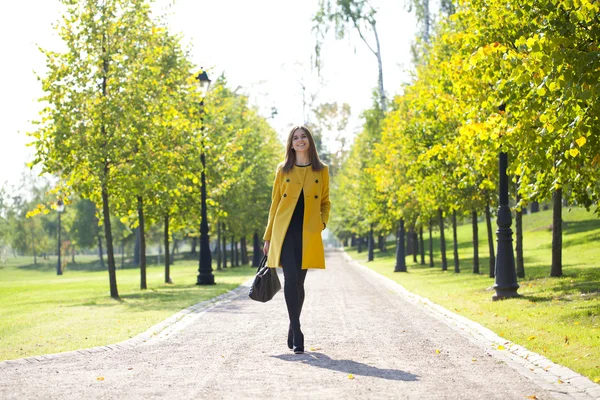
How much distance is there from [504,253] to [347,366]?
873cm

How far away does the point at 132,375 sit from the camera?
24.4ft

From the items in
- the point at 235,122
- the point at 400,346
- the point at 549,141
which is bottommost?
the point at 400,346

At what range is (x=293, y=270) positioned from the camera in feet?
28.7

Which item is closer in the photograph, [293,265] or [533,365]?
[533,365]

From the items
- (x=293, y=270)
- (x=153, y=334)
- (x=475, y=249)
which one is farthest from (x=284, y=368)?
(x=475, y=249)

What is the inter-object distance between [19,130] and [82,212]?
194 feet

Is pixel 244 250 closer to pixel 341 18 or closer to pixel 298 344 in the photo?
pixel 341 18

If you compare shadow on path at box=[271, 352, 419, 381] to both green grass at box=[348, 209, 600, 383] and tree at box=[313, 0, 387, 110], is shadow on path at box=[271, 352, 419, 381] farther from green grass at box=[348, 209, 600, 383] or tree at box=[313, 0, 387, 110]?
tree at box=[313, 0, 387, 110]

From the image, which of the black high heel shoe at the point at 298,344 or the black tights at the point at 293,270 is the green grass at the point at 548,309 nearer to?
the black high heel shoe at the point at 298,344

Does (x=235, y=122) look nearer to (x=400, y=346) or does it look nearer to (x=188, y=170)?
(x=188, y=170)

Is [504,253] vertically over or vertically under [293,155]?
under

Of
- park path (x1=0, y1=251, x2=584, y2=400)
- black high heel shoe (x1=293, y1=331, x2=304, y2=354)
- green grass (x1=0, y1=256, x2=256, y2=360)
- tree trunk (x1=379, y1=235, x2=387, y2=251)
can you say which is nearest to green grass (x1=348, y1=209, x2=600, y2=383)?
park path (x1=0, y1=251, x2=584, y2=400)

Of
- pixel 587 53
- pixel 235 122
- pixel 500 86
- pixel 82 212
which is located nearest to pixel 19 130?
pixel 500 86

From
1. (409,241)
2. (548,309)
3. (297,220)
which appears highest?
(297,220)
